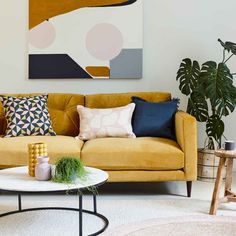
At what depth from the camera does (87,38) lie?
13.9ft

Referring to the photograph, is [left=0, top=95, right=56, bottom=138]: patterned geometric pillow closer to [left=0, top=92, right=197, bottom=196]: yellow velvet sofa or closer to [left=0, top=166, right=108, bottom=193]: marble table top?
[left=0, top=92, right=197, bottom=196]: yellow velvet sofa

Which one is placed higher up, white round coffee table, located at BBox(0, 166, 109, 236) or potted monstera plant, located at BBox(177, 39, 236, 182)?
potted monstera plant, located at BBox(177, 39, 236, 182)

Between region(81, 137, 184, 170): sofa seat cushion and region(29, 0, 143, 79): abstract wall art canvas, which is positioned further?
region(29, 0, 143, 79): abstract wall art canvas

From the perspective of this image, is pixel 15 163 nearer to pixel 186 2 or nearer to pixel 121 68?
pixel 121 68

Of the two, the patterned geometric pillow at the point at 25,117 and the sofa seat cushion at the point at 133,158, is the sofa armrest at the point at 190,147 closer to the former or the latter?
the sofa seat cushion at the point at 133,158

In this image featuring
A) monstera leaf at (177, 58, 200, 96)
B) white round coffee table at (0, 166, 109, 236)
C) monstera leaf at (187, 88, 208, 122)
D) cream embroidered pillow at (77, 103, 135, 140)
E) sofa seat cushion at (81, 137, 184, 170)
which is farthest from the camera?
monstera leaf at (177, 58, 200, 96)

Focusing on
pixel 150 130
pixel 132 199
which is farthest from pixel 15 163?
pixel 150 130

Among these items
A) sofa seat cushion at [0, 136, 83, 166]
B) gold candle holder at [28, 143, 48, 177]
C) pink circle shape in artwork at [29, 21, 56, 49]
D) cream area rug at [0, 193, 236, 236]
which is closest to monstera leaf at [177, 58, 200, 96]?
cream area rug at [0, 193, 236, 236]

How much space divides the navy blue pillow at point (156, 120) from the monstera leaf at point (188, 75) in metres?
0.29

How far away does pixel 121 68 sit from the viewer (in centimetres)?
425

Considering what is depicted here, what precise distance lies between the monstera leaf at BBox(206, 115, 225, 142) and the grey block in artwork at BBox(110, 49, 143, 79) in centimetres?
90

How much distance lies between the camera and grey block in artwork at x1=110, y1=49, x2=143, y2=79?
4.24 m

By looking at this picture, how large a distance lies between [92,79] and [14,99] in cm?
90

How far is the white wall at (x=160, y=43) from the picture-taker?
4246 millimetres
